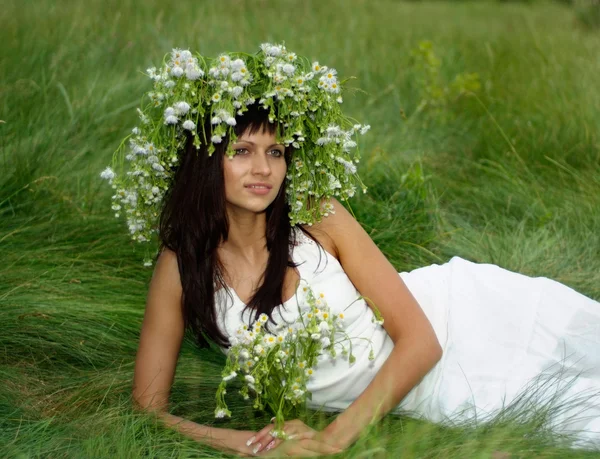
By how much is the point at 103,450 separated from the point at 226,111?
112 cm

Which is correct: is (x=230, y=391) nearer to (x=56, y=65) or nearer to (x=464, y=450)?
(x=464, y=450)

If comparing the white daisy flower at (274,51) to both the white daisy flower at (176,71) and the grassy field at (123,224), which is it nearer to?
the white daisy flower at (176,71)

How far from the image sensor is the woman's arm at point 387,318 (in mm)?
2953

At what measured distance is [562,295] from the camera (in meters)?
3.32

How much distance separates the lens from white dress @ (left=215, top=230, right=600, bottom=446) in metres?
3.08

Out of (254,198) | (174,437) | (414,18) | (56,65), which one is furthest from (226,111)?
(414,18)

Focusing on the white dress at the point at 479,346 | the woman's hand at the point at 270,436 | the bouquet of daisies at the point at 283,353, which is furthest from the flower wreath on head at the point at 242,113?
the woman's hand at the point at 270,436

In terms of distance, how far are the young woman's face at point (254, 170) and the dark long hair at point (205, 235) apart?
51 mm

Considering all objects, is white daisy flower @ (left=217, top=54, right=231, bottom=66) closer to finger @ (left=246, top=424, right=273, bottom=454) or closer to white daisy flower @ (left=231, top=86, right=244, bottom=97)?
white daisy flower @ (left=231, top=86, right=244, bottom=97)

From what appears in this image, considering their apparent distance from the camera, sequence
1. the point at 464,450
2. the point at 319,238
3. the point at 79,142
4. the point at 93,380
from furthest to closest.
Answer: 1. the point at 79,142
2. the point at 93,380
3. the point at 319,238
4. the point at 464,450

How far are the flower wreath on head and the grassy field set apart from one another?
0.74 metres

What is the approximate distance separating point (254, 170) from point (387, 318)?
2.25 feet

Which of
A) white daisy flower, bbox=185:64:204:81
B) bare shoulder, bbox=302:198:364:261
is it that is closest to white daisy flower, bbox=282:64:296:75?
white daisy flower, bbox=185:64:204:81

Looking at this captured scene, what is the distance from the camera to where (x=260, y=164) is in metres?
2.96
